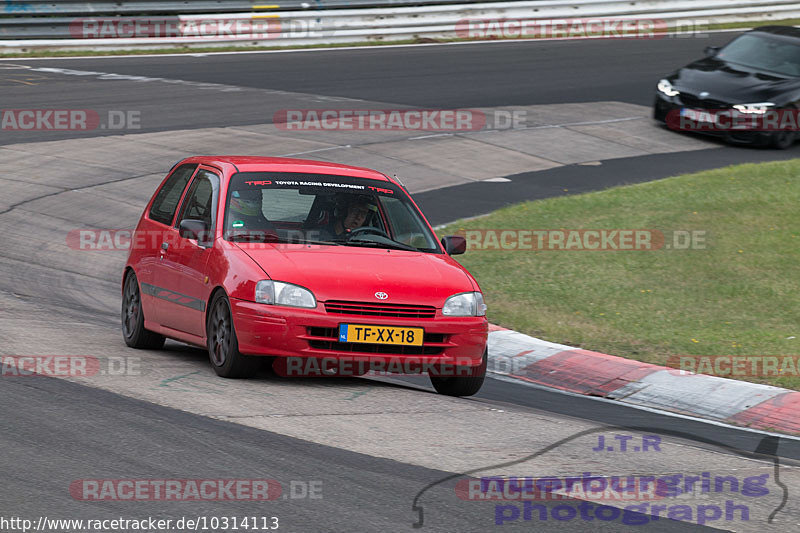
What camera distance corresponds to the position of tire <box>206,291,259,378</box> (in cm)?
789

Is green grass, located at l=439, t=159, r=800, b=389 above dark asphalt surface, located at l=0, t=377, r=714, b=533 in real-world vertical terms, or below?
below

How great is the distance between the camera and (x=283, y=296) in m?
7.77

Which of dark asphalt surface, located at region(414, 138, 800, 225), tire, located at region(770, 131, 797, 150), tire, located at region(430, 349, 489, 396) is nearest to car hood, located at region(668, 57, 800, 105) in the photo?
tire, located at region(770, 131, 797, 150)

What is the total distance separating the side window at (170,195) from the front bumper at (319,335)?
6.14 feet

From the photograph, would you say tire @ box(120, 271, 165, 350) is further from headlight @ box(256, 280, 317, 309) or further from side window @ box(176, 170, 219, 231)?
headlight @ box(256, 280, 317, 309)

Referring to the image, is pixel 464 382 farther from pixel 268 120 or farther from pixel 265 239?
pixel 268 120

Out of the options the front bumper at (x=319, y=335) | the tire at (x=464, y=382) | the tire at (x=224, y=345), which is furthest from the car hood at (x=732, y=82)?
the tire at (x=224, y=345)

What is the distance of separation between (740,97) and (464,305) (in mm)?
13666

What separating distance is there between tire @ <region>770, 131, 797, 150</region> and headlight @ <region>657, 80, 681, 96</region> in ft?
5.91

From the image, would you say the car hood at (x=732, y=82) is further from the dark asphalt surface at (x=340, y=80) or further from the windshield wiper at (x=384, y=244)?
the windshield wiper at (x=384, y=244)

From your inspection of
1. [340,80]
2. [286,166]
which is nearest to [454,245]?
[286,166]

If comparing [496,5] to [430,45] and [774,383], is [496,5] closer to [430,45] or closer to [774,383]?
[430,45]

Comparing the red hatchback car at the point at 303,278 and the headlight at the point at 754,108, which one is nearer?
the red hatchback car at the point at 303,278

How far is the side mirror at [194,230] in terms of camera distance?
844 cm
